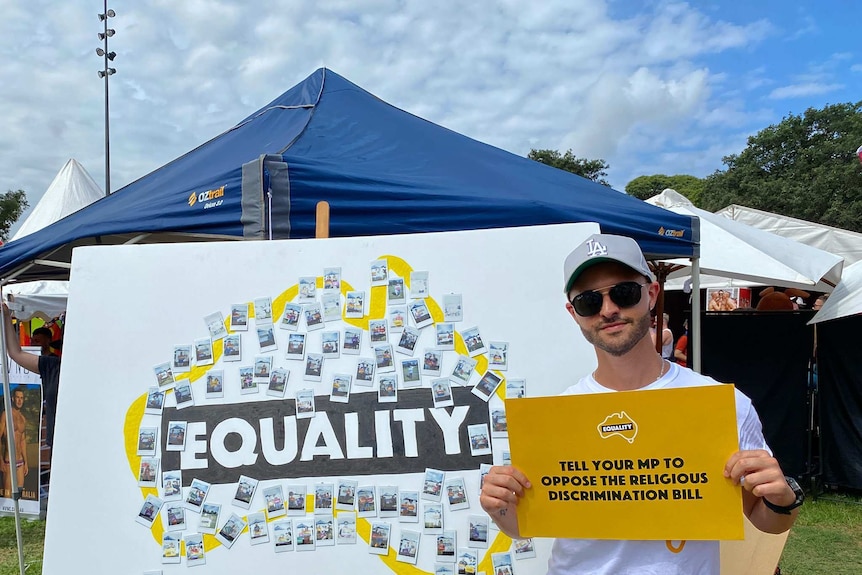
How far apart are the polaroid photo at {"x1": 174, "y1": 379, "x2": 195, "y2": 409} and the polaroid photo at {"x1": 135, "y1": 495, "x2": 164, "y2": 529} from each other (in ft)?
0.91

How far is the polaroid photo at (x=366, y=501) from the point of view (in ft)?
5.93

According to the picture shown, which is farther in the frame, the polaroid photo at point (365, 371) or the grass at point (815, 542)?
the grass at point (815, 542)

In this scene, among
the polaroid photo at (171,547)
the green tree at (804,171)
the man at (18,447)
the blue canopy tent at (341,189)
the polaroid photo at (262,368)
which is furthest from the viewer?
the green tree at (804,171)

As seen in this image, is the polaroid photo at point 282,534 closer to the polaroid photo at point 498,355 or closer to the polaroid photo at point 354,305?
the polaroid photo at point 354,305

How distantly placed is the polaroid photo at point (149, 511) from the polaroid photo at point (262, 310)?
600 mm

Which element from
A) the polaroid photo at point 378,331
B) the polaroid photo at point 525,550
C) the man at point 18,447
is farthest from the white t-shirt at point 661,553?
the man at point 18,447

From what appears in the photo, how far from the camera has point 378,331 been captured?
1.92 meters

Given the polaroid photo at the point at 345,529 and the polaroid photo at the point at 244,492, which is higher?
the polaroid photo at the point at 244,492

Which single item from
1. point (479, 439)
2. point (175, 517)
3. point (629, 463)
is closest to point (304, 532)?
point (175, 517)

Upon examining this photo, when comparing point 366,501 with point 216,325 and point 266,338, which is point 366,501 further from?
point 216,325

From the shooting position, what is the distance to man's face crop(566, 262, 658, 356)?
141cm

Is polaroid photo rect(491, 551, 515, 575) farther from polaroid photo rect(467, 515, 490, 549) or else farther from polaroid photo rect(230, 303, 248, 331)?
polaroid photo rect(230, 303, 248, 331)

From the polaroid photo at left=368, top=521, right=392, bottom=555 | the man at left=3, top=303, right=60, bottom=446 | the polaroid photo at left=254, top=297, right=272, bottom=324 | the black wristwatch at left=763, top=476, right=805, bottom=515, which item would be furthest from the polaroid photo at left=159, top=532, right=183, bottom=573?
the man at left=3, top=303, right=60, bottom=446

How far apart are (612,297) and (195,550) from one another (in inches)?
54.9
